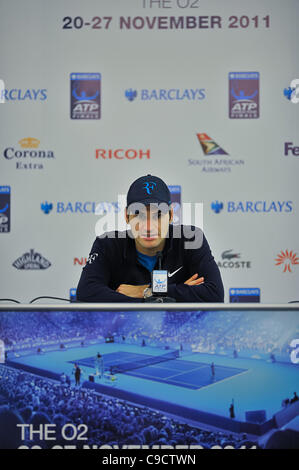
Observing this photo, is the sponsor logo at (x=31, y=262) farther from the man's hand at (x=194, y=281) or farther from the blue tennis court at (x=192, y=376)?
the blue tennis court at (x=192, y=376)

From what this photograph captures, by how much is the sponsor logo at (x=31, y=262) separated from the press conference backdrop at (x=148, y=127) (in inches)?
0.4

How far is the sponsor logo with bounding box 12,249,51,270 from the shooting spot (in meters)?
3.18

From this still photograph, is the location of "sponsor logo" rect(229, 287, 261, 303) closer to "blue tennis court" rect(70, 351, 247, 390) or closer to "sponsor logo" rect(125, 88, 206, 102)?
"sponsor logo" rect(125, 88, 206, 102)

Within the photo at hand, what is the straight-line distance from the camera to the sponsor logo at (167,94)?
318cm

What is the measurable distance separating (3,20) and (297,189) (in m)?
2.84

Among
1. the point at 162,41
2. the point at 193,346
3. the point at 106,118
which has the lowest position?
the point at 193,346

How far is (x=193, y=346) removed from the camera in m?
0.73

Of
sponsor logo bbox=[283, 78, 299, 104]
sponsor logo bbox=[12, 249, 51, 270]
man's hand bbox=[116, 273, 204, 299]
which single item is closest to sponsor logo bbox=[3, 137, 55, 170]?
sponsor logo bbox=[12, 249, 51, 270]

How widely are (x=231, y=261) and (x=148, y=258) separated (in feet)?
4.95

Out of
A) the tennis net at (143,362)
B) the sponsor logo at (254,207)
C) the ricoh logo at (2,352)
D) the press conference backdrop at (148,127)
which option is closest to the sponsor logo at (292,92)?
the press conference backdrop at (148,127)

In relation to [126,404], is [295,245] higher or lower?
higher

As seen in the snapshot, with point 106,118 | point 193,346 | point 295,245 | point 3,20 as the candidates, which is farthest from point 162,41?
point 193,346
